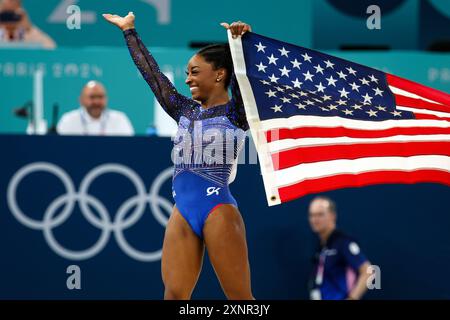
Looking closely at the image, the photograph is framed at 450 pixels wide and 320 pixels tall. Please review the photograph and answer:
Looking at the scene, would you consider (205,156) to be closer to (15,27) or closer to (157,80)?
(157,80)

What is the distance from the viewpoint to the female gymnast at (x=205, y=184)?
532 cm

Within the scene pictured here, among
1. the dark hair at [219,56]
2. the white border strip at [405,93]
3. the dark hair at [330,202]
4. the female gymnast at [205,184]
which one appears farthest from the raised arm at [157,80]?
the dark hair at [330,202]

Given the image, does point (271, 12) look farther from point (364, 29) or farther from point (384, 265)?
point (384, 265)

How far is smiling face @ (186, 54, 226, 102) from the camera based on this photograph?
18.1ft

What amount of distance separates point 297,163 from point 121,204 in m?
2.44

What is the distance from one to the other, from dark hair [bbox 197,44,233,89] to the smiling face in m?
0.03

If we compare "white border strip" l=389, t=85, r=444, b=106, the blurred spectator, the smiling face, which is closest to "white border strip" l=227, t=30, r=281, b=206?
the smiling face

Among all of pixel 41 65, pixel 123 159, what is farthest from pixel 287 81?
pixel 41 65

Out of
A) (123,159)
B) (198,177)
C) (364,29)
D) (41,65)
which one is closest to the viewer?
(198,177)

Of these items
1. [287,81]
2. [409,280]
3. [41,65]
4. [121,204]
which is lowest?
[409,280]

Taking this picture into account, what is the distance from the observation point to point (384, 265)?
317 inches

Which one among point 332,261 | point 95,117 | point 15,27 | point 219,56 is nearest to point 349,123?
point 219,56

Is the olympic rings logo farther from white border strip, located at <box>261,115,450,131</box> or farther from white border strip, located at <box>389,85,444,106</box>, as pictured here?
white border strip, located at <box>389,85,444,106</box>

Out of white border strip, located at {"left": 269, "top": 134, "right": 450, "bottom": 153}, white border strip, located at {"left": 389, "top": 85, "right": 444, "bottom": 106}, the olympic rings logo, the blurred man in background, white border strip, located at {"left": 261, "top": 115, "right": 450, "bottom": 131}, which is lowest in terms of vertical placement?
the blurred man in background
